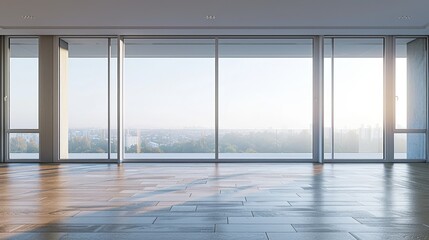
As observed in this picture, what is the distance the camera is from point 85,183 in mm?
4594

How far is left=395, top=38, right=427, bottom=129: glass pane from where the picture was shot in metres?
7.42

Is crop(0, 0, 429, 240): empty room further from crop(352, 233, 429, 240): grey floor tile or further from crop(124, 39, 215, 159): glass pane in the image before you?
crop(352, 233, 429, 240): grey floor tile

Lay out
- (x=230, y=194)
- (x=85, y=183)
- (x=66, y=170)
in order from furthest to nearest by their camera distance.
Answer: (x=66, y=170)
(x=85, y=183)
(x=230, y=194)

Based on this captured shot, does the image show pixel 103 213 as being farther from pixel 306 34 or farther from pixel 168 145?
pixel 306 34

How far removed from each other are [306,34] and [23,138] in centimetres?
539

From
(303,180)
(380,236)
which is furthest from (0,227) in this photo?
(303,180)

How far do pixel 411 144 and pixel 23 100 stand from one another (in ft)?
23.2

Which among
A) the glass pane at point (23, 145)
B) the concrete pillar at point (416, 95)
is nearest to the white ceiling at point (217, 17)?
the concrete pillar at point (416, 95)

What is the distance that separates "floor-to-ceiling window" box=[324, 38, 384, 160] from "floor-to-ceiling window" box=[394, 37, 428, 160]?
293 millimetres

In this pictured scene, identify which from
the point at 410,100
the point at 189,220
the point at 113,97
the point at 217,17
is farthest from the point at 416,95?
the point at 189,220

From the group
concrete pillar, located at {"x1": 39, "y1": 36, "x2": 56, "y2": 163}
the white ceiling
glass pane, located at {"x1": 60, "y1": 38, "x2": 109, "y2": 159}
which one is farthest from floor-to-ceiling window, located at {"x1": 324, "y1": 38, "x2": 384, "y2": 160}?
concrete pillar, located at {"x1": 39, "y1": 36, "x2": 56, "y2": 163}

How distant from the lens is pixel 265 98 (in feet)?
24.9

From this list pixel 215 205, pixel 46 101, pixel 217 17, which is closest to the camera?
pixel 215 205

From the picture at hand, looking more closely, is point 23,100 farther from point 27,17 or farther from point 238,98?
point 238,98
